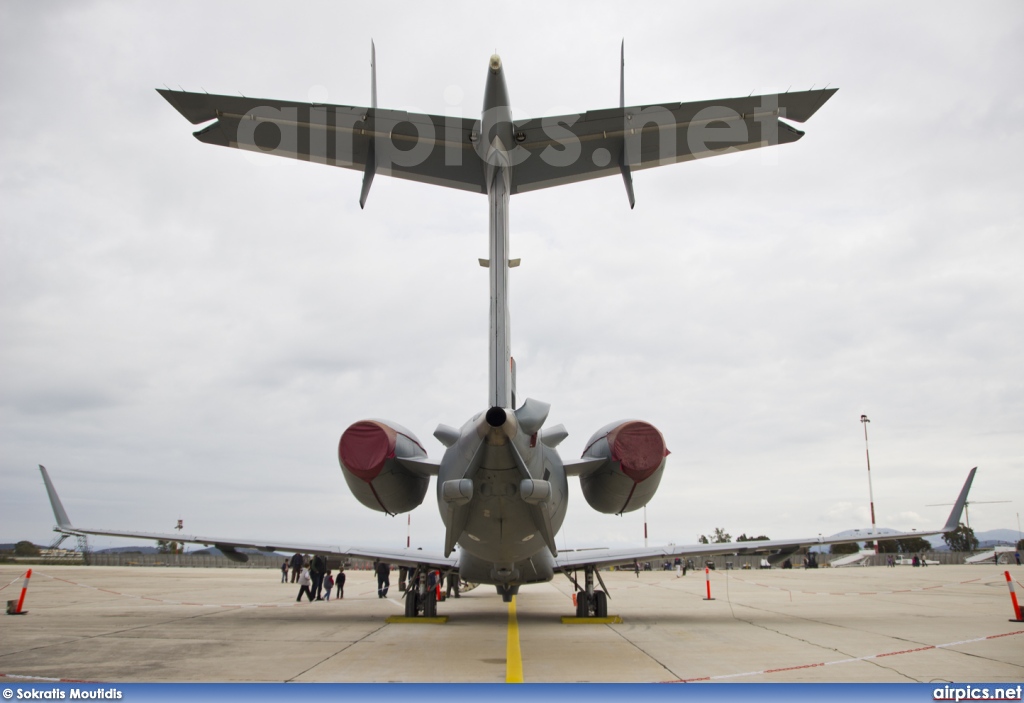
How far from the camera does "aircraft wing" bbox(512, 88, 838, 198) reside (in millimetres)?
7281

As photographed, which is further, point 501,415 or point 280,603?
point 280,603

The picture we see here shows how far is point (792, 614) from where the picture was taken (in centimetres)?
1698

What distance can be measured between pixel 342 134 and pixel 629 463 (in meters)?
5.71

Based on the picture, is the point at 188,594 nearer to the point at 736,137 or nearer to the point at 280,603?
the point at 280,603

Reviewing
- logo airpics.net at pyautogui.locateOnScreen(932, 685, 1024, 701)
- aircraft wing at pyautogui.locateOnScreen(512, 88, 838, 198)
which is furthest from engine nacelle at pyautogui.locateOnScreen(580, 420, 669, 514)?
logo airpics.net at pyautogui.locateOnScreen(932, 685, 1024, 701)

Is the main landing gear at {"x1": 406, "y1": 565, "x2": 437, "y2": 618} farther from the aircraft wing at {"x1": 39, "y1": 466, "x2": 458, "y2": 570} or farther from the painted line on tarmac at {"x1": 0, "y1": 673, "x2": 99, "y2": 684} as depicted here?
the painted line on tarmac at {"x1": 0, "y1": 673, "x2": 99, "y2": 684}

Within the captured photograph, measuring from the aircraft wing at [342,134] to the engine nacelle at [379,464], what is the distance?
356 cm

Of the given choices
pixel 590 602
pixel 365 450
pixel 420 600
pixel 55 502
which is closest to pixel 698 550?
pixel 590 602

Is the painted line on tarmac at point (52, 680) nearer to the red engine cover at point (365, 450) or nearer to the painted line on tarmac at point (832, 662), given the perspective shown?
the red engine cover at point (365, 450)

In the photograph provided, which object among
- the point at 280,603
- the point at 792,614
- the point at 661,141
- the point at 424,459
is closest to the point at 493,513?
the point at 424,459

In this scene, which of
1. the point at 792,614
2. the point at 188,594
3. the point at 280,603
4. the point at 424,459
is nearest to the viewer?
the point at 424,459

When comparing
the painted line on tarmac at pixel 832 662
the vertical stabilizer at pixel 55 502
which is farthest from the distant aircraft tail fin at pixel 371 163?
the vertical stabilizer at pixel 55 502

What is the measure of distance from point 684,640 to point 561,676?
433 centimetres

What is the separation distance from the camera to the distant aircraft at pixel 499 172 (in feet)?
24.0
